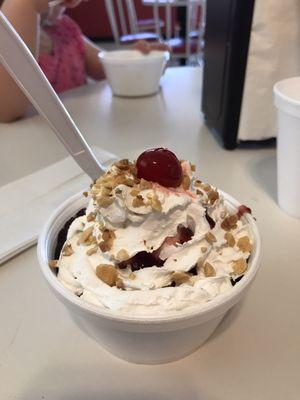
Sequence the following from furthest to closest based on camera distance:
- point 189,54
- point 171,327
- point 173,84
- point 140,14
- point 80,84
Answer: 1. point 140,14
2. point 189,54
3. point 80,84
4. point 173,84
5. point 171,327

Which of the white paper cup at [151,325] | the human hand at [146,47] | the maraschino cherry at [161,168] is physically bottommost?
the human hand at [146,47]

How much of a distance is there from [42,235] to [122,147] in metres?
0.44

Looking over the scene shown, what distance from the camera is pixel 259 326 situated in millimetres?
408

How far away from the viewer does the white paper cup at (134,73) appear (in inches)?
40.6

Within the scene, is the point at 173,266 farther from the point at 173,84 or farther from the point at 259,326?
the point at 173,84

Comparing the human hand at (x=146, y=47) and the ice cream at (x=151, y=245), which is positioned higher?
the ice cream at (x=151, y=245)

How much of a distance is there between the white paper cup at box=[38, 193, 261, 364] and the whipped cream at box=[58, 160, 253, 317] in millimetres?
16

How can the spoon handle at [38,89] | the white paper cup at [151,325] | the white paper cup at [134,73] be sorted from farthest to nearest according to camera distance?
the white paper cup at [134,73] < the spoon handle at [38,89] < the white paper cup at [151,325]

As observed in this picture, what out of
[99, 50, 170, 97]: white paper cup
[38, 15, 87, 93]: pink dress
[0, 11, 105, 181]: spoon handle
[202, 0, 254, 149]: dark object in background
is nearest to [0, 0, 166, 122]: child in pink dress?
[38, 15, 87, 93]: pink dress

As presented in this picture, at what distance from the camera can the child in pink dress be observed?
3.03ft

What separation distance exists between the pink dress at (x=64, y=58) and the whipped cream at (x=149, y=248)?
3.11ft

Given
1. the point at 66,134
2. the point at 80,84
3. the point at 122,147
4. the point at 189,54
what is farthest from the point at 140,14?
the point at 66,134

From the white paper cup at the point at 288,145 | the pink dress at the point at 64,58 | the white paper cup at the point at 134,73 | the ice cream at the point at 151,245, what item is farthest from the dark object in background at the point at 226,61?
the pink dress at the point at 64,58

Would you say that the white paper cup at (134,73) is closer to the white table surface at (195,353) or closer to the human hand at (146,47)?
the human hand at (146,47)
